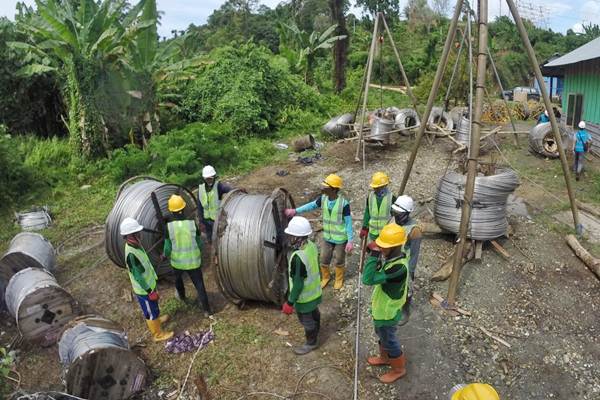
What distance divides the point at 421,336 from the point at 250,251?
2543 mm

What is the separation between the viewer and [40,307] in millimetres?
5840

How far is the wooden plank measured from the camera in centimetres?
725

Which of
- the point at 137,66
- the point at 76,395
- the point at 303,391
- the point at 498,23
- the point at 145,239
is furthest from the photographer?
the point at 498,23

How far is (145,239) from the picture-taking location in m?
7.02

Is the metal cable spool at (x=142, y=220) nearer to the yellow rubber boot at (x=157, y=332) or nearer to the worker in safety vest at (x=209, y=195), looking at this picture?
the worker in safety vest at (x=209, y=195)

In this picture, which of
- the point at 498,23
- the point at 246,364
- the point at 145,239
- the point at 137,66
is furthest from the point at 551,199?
the point at 498,23

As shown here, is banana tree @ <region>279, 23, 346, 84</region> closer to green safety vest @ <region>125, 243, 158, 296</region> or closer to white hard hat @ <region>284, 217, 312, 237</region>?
green safety vest @ <region>125, 243, 158, 296</region>

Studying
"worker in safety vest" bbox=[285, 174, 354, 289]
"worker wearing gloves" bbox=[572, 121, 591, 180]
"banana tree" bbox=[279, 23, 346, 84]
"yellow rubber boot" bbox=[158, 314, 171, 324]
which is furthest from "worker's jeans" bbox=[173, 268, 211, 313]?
"banana tree" bbox=[279, 23, 346, 84]

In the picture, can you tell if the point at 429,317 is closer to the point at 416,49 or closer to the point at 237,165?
the point at 237,165

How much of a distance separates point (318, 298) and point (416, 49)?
119ft

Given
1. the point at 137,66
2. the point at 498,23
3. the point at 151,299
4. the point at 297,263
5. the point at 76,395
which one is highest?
the point at 498,23

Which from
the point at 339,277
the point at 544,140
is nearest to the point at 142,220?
the point at 339,277

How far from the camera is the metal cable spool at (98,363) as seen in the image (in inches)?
178

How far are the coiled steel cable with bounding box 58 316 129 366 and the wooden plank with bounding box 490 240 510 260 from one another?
5998mm
